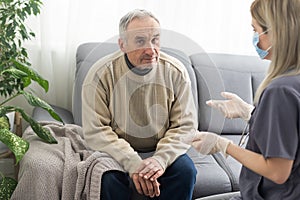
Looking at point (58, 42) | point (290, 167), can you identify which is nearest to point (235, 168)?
point (290, 167)

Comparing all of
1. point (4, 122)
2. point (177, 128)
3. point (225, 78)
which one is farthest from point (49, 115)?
point (225, 78)

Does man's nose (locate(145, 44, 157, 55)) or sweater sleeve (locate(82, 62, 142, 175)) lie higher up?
man's nose (locate(145, 44, 157, 55))

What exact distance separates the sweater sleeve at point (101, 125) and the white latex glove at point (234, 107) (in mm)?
390

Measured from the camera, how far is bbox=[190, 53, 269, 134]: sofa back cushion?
84.3 inches

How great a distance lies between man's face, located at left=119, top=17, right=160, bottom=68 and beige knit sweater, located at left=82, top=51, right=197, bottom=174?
4 cm

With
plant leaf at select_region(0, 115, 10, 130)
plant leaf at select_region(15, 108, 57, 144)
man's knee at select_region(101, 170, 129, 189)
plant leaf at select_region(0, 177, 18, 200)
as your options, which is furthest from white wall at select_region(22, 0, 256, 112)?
man's knee at select_region(101, 170, 129, 189)

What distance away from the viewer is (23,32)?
2.12 metres

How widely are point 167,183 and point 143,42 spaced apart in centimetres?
59

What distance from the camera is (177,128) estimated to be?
→ 1857 millimetres

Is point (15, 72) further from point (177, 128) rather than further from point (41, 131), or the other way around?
point (177, 128)

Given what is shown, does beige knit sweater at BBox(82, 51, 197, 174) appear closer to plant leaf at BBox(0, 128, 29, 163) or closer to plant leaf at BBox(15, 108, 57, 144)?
plant leaf at BBox(15, 108, 57, 144)

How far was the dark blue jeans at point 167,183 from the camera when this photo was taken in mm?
1739

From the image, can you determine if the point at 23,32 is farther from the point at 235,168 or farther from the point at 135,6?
the point at 235,168

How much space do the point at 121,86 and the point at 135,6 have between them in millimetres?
980
